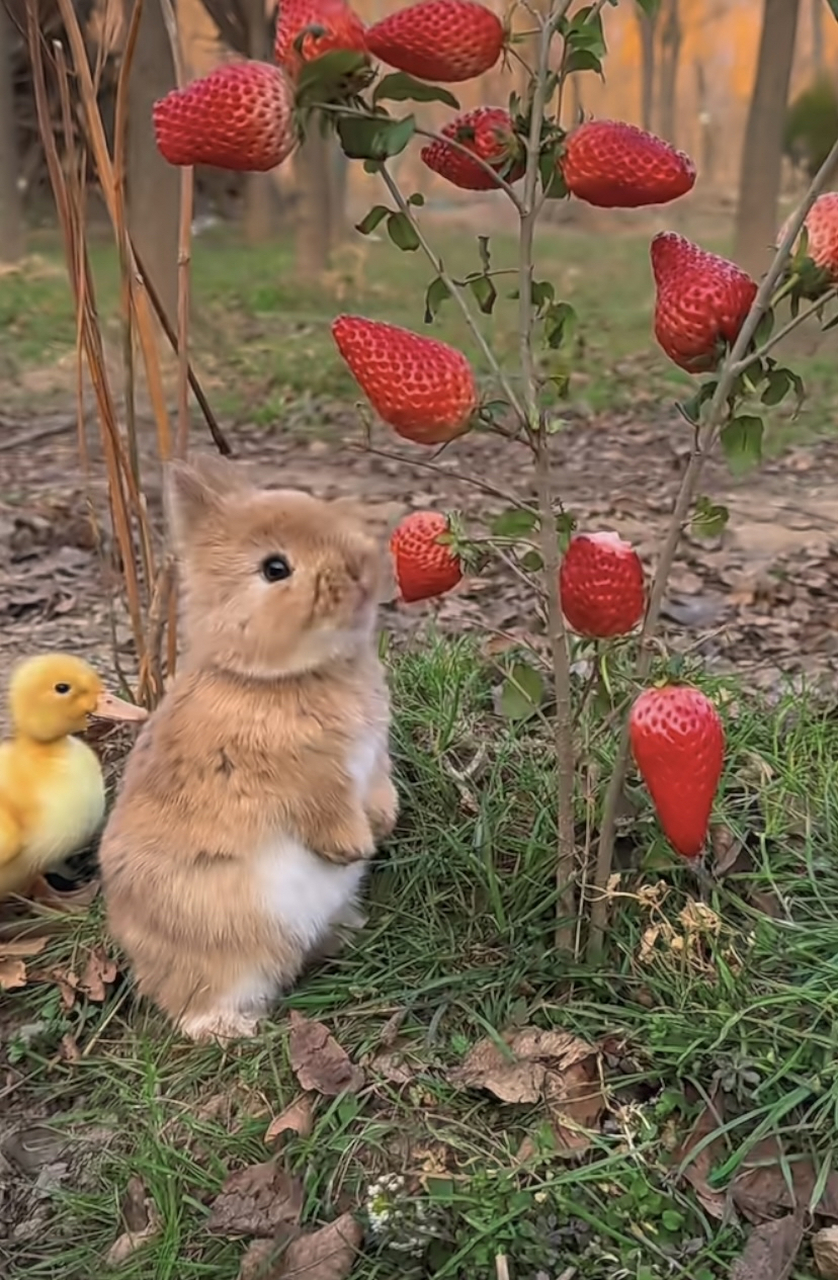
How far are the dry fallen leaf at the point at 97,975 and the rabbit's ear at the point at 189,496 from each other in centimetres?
67

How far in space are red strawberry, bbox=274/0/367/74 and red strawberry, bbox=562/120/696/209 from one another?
0.81 ft

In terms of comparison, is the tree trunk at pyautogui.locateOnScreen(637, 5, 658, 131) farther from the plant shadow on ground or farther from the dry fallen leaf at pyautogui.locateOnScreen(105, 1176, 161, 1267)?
the dry fallen leaf at pyautogui.locateOnScreen(105, 1176, 161, 1267)

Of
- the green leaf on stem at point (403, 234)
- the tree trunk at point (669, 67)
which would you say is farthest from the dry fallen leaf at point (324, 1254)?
the tree trunk at point (669, 67)

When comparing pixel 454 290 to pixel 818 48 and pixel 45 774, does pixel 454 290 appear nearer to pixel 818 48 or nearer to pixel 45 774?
pixel 45 774

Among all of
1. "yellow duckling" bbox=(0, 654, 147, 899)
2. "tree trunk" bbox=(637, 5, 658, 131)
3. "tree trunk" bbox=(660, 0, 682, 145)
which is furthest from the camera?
"tree trunk" bbox=(660, 0, 682, 145)

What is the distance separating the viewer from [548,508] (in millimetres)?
1423

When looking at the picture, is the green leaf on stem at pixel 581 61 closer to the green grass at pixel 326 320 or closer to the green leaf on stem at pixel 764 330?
the green leaf on stem at pixel 764 330

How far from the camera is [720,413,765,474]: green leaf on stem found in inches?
52.9

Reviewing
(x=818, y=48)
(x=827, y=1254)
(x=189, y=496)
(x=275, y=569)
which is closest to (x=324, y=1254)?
(x=827, y=1254)

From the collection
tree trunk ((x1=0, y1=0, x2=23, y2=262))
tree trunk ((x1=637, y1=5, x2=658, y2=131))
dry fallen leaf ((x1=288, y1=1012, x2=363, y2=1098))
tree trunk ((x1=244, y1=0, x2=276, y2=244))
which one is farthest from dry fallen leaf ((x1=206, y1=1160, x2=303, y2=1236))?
tree trunk ((x1=637, y1=5, x2=658, y2=131))

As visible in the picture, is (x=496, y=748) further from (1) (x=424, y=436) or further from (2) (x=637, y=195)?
(2) (x=637, y=195)

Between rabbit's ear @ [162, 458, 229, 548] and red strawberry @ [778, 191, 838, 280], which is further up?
red strawberry @ [778, 191, 838, 280]

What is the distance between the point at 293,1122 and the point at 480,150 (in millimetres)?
1173

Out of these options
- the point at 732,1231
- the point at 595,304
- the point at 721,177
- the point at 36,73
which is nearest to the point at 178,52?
the point at 36,73
